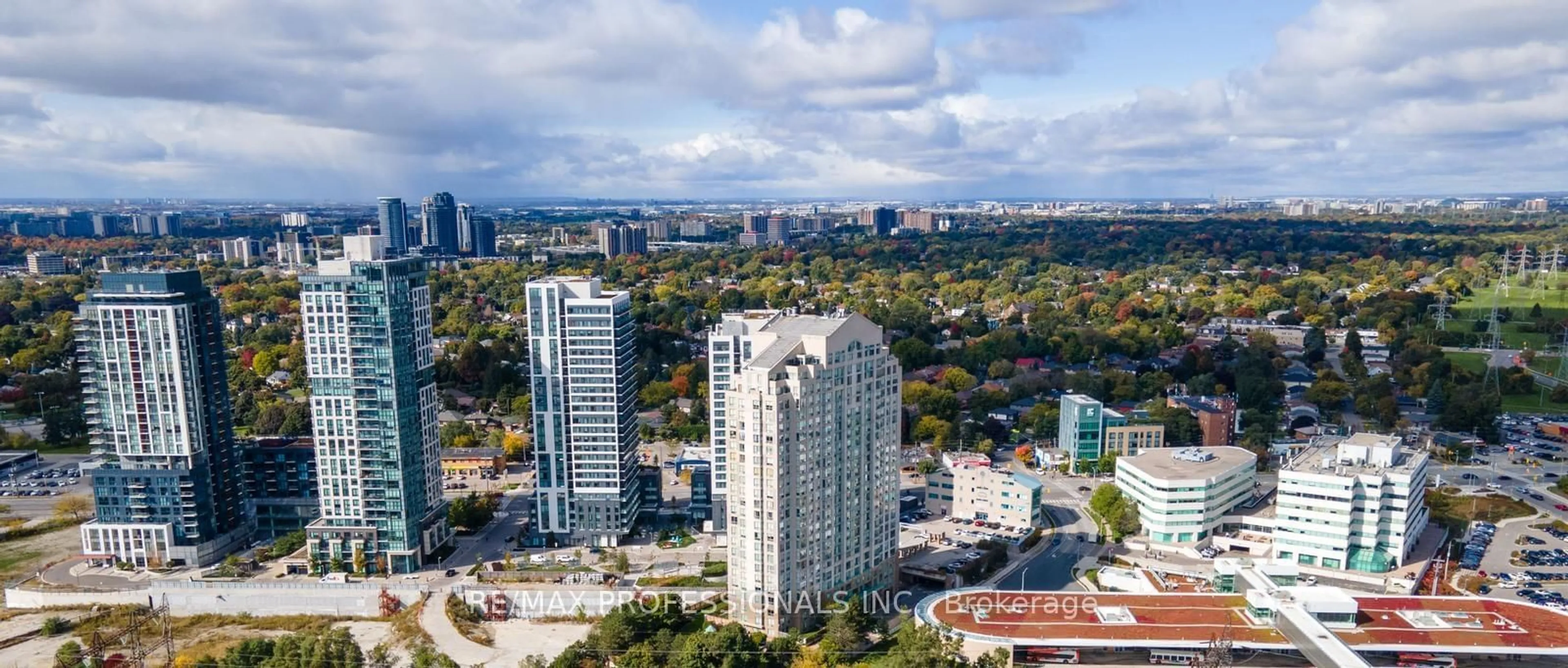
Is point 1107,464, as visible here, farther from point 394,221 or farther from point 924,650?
point 394,221

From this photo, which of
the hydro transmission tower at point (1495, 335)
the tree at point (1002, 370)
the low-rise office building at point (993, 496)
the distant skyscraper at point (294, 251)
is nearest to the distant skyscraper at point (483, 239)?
the distant skyscraper at point (294, 251)

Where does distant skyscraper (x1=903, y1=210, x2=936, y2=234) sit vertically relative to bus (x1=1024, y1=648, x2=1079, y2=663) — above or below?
above

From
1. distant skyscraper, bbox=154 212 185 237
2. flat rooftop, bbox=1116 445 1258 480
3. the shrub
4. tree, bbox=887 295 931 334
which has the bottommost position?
the shrub

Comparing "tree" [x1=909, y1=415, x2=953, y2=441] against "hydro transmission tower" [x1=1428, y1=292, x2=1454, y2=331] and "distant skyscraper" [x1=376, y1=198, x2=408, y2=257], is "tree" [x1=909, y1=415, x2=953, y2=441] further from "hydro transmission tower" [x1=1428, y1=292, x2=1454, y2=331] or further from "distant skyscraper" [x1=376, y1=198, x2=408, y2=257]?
"distant skyscraper" [x1=376, y1=198, x2=408, y2=257]

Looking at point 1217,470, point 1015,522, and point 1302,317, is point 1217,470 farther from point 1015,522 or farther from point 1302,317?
point 1302,317

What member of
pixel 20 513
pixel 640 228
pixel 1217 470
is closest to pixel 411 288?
pixel 20 513

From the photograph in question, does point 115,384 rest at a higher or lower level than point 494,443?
higher

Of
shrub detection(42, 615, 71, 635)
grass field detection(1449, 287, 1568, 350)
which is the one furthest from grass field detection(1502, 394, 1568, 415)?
shrub detection(42, 615, 71, 635)

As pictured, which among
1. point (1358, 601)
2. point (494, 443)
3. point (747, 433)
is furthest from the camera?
point (494, 443)
